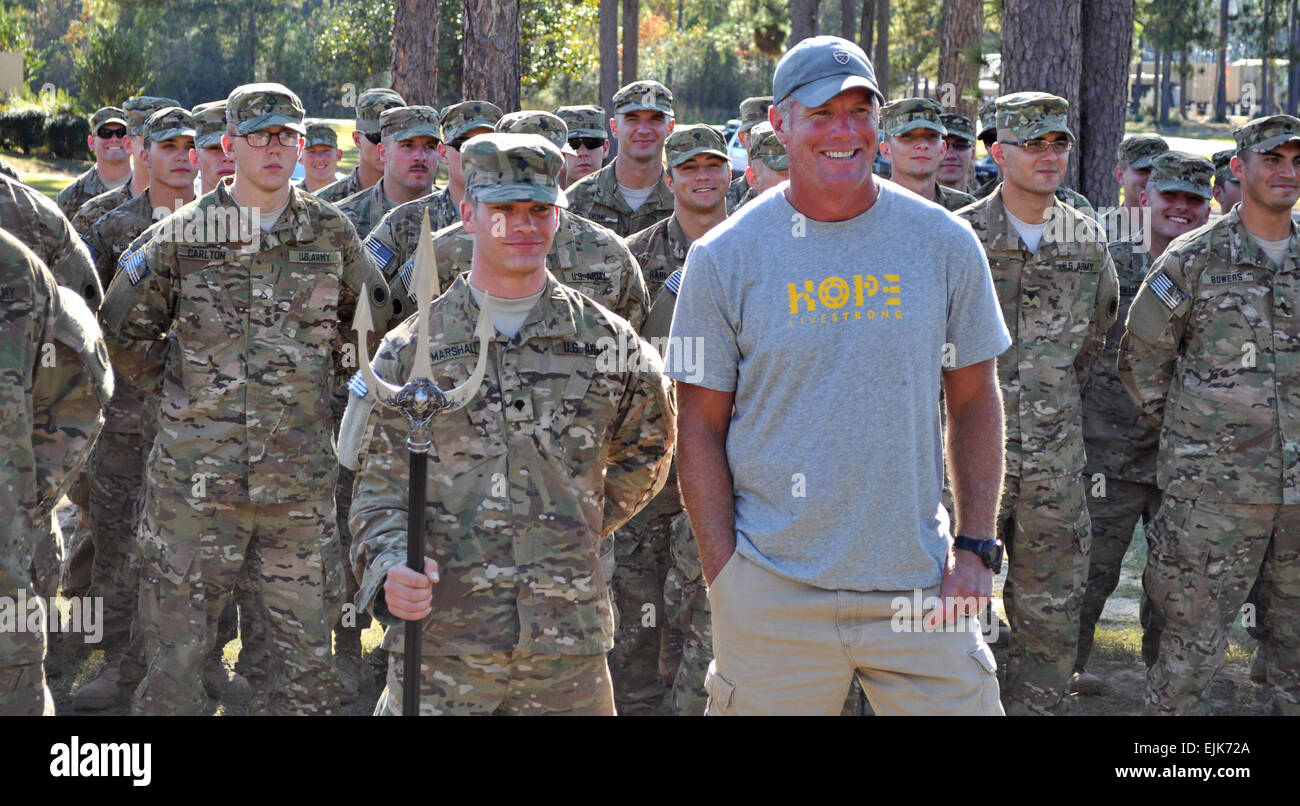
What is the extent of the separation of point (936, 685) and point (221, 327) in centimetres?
336

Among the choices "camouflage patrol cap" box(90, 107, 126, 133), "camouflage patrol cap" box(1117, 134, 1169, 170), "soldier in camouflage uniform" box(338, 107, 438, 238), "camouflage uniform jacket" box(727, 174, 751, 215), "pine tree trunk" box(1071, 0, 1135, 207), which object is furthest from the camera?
"camouflage patrol cap" box(90, 107, 126, 133)

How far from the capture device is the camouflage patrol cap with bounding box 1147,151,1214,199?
24.7 ft

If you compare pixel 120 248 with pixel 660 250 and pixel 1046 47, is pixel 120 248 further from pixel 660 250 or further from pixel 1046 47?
pixel 1046 47

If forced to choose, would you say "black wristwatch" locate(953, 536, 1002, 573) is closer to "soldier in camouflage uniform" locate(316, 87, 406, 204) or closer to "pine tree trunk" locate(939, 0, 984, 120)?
"soldier in camouflage uniform" locate(316, 87, 406, 204)

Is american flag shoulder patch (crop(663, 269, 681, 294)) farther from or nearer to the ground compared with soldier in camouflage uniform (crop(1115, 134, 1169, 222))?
nearer to the ground

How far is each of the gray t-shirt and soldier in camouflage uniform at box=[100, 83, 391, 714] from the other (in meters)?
2.64

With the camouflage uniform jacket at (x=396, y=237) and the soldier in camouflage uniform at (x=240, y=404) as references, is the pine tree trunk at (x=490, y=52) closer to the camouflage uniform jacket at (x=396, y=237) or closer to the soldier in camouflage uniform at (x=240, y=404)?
the camouflage uniform jacket at (x=396, y=237)

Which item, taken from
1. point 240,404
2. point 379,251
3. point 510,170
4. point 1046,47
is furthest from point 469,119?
point 510,170

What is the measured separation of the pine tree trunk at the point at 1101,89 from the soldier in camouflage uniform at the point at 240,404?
19.3 ft

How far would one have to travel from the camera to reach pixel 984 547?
12.2 ft

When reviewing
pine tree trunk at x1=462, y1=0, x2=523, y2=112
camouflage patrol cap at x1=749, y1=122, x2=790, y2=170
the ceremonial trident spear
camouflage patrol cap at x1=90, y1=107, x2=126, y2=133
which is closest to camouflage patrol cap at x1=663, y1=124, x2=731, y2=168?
camouflage patrol cap at x1=749, y1=122, x2=790, y2=170

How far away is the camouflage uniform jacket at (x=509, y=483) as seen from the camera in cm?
401

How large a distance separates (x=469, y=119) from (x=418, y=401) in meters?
4.96
